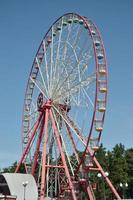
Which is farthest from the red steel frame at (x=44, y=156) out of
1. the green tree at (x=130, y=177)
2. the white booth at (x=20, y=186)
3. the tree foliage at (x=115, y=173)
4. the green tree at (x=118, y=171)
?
the green tree at (x=130, y=177)

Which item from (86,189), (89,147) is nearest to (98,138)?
(89,147)

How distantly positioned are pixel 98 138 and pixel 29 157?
43.5ft

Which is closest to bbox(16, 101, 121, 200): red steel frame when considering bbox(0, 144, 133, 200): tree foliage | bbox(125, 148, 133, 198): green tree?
bbox(0, 144, 133, 200): tree foliage

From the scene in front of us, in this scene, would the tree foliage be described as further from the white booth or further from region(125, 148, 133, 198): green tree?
the white booth

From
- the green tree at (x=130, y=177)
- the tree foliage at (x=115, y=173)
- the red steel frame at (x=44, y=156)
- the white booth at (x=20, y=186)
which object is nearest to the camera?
the red steel frame at (x=44, y=156)

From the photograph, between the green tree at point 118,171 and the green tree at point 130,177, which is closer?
the green tree at point 118,171

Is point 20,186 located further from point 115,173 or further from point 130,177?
point 130,177

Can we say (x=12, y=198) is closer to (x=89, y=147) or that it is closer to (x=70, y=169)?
(x=70, y=169)

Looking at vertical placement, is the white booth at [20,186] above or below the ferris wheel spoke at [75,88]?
below

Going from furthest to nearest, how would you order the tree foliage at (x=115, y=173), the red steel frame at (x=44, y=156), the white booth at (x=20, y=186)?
the tree foliage at (x=115, y=173)
the white booth at (x=20, y=186)
the red steel frame at (x=44, y=156)

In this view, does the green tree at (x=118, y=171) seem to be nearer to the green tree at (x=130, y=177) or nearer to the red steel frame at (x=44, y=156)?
the green tree at (x=130, y=177)

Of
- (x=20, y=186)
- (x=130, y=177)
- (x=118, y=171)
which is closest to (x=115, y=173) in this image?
(x=118, y=171)

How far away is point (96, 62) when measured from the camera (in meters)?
35.7

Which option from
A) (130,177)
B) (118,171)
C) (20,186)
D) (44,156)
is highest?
(44,156)
